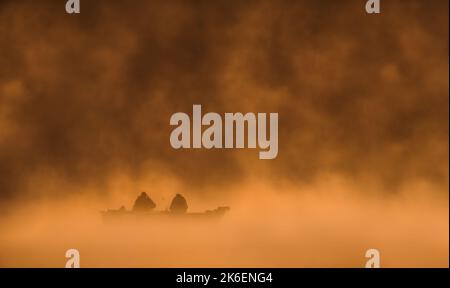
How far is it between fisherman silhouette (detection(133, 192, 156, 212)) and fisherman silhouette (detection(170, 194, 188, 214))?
136mm

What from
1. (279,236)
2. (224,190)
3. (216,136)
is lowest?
(279,236)

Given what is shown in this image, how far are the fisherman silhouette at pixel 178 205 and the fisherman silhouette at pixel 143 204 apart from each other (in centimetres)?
14

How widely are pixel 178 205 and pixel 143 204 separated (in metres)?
0.25

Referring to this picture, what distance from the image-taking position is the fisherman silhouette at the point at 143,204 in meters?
5.25

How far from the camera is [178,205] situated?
5.28 meters

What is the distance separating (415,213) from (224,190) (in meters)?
1.35

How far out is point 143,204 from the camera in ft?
17.3

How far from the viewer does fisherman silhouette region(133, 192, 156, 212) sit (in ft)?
17.2

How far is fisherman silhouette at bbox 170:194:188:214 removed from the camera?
207 inches
